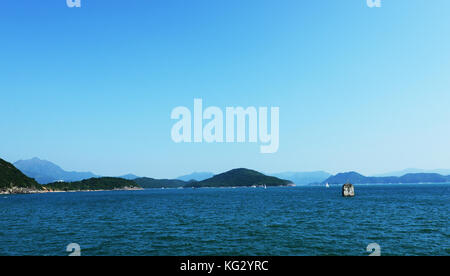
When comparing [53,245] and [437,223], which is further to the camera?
[437,223]

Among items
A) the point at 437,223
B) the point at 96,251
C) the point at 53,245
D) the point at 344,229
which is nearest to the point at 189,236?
the point at 96,251

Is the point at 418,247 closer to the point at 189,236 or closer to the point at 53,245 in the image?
the point at 189,236
